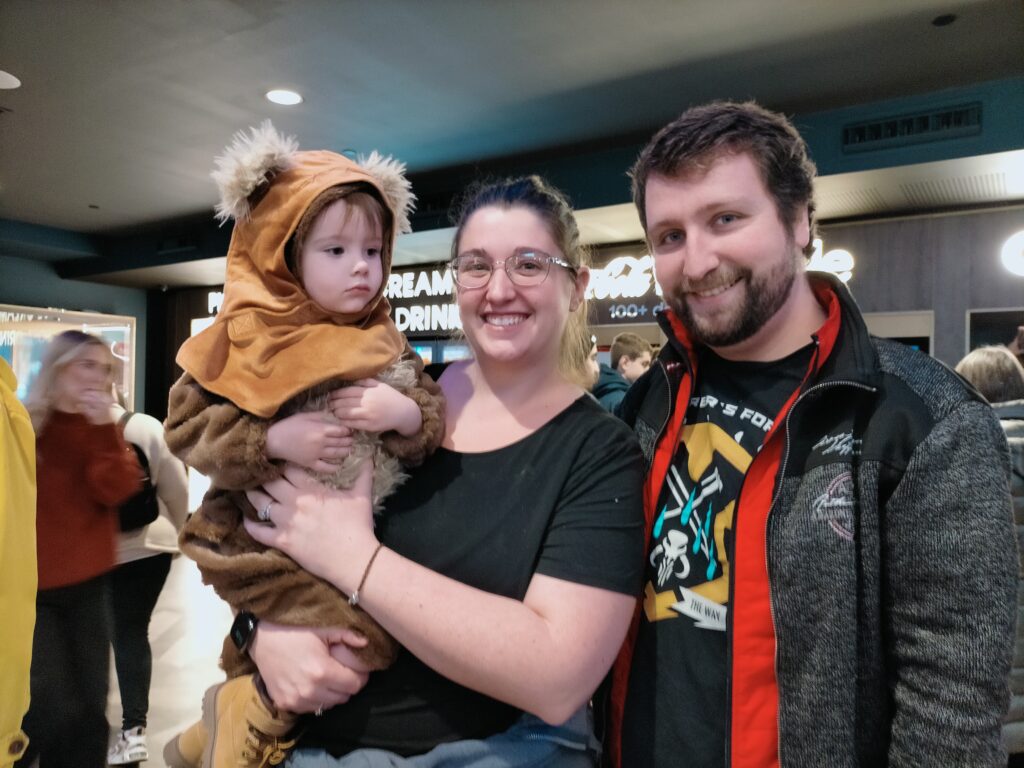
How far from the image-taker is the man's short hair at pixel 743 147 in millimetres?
1250

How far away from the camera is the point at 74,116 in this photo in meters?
4.83

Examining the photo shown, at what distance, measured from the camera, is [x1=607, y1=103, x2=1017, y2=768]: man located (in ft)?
3.35

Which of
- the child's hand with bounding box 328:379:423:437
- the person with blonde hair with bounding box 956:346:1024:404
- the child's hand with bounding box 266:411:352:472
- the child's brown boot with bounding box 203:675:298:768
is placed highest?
the person with blonde hair with bounding box 956:346:1024:404

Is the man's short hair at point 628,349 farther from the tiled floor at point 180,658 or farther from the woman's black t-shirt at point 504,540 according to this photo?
the woman's black t-shirt at point 504,540

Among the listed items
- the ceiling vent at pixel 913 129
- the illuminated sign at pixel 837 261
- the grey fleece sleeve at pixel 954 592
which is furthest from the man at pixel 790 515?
the illuminated sign at pixel 837 261

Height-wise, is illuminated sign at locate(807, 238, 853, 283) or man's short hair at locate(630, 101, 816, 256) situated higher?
illuminated sign at locate(807, 238, 853, 283)

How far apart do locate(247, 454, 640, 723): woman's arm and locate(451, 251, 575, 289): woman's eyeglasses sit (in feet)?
1.75

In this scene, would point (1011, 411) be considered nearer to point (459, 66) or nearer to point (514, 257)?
point (514, 257)

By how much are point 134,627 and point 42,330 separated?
7141mm

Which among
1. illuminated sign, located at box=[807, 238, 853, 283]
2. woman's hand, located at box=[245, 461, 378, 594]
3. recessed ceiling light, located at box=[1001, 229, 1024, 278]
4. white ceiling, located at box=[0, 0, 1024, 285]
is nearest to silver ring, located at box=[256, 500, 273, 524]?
woman's hand, located at box=[245, 461, 378, 594]

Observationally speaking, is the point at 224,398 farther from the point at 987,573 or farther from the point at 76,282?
the point at 76,282

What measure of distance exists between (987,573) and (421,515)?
2.96ft

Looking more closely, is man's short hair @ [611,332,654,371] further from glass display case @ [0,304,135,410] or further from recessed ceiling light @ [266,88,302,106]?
glass display case @ [0,304,135,410]

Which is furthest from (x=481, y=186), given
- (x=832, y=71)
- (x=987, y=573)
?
(x=832, y=71)
